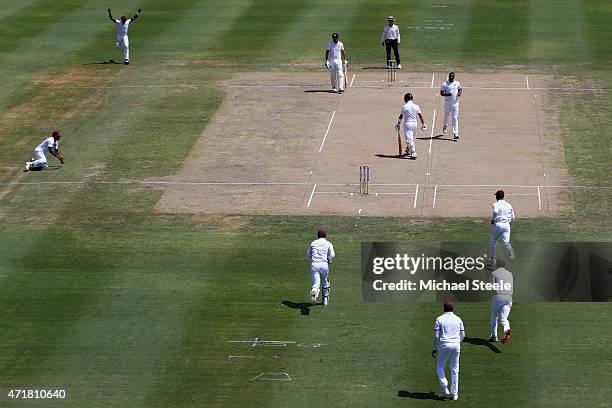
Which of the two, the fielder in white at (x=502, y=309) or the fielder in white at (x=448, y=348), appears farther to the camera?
the fielder in white at (x=502, y=309)

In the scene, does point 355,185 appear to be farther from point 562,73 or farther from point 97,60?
point 97,60

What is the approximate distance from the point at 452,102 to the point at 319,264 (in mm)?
15007

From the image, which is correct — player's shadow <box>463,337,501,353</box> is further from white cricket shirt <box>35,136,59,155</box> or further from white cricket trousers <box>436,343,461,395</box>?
white cricket shirt <box>35,136,59,155</box>

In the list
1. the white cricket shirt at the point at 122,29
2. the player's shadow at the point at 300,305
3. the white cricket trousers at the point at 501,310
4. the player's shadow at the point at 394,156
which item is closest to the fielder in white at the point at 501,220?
the white cricket trousers at the point at 501,310

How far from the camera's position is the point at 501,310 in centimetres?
3012

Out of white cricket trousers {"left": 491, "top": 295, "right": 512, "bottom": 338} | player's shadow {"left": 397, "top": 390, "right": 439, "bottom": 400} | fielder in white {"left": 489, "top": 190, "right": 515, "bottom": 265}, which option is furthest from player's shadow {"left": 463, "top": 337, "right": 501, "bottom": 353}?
fielder in white {"left": 489, "top": 190, "right": 515, "bottom": 265}

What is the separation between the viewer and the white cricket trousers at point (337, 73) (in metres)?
51.7

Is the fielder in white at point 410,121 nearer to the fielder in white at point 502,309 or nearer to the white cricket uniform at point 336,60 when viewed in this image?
the white cricket uniform at point 336,60

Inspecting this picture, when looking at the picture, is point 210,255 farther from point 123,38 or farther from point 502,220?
point 123,38

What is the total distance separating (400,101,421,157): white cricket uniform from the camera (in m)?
43.8

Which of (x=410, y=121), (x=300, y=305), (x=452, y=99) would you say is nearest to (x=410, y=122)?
(x=410, y=121)

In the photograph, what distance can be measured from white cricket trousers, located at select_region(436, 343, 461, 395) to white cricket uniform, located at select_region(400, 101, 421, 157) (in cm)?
1692

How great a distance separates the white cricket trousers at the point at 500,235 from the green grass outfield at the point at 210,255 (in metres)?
1.62

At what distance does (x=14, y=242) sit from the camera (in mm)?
37062
